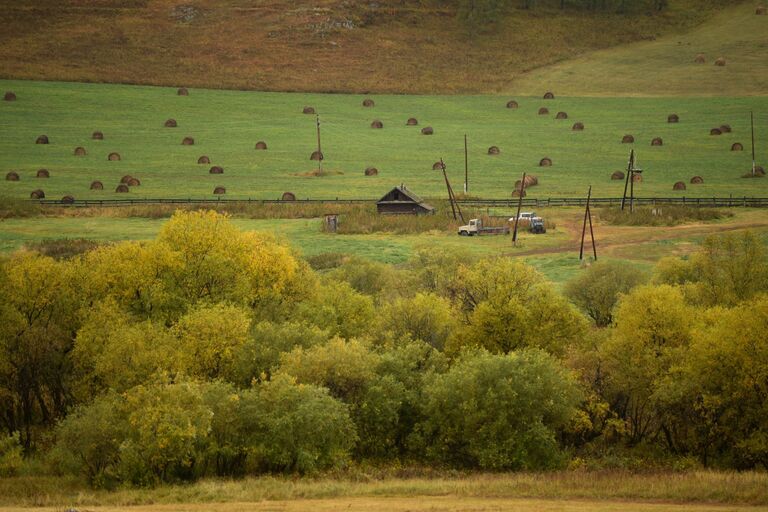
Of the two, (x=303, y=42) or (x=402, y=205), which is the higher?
(x=303, y=42)

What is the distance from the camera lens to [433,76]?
12000 cm

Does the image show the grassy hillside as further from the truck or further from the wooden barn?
the truck

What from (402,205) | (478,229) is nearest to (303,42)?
(402,205)

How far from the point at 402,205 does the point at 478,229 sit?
7.69 metres

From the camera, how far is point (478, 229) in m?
67.2

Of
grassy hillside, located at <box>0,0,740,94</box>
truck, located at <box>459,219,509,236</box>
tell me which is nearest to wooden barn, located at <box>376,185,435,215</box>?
truck, located at <box>459,219,509,236</box>

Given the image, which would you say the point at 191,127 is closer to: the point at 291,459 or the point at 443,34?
the point at 443,34

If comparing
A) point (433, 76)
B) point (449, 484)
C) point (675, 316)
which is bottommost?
point (449, 484)

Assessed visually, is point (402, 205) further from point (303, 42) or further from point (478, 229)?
point (303, 42)

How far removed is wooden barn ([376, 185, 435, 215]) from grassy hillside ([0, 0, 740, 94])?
44239 mm

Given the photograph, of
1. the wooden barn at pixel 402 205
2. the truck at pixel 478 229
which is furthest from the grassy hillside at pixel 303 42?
the truck at pixel 478 229

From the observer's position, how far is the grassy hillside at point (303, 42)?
118062mm

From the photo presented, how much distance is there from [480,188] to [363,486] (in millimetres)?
52509

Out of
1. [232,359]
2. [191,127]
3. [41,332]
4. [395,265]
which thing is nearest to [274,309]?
[232,359]
